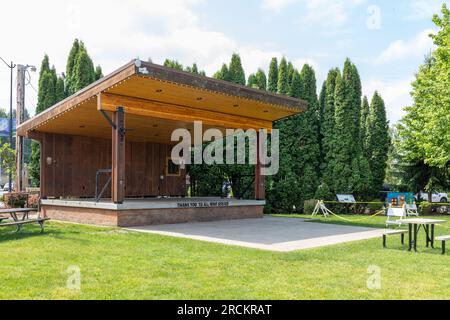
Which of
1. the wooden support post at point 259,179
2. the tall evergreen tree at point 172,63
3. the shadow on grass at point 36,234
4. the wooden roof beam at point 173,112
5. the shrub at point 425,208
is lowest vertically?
the shrub at point 425,208

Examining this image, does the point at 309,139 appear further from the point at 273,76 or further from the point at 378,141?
the point at 378,141

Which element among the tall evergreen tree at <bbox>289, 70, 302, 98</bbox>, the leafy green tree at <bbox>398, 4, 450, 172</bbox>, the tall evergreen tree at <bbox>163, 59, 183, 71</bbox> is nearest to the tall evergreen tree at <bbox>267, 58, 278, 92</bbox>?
the tall evergreen tree at <bbox>289, 70, 302, 98</bbox>

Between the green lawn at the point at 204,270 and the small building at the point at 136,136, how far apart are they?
3.31 metres

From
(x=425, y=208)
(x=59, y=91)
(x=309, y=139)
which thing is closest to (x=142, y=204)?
(x=309, y=139)

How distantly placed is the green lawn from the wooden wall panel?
7469 millimetres

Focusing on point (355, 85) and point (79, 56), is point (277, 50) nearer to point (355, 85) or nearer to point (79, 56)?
point (355, 85)

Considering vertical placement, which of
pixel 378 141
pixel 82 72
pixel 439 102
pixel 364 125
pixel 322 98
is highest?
pixel 82 72

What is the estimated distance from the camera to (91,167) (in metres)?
17.5

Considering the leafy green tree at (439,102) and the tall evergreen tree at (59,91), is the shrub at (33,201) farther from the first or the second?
the leafy green tree at (439,102)

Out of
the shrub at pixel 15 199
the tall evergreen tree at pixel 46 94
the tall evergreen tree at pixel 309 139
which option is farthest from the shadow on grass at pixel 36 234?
the tall evergreen tree at pixel 309 139

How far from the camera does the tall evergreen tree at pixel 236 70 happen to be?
2033 cm

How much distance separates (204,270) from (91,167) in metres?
12.6
